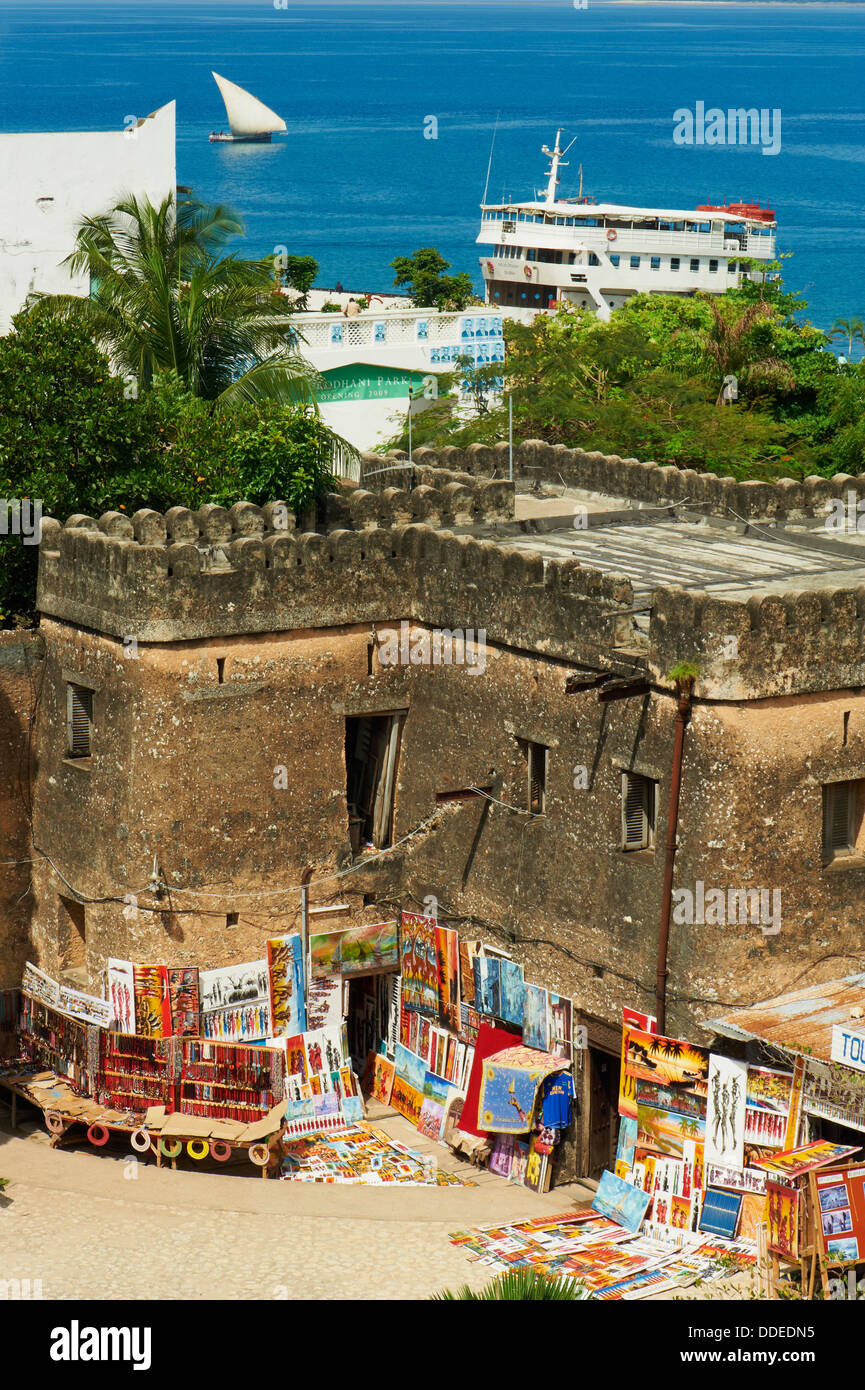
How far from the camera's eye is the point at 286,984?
29109 millimetres

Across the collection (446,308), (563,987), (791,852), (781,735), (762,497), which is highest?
(446,308)

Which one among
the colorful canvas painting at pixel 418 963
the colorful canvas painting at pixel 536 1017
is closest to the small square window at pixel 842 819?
the colorful canvas painting at pixel 536 1017

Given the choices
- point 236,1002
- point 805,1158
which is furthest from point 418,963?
point 805,1158

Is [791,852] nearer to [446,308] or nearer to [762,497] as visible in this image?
[762,497]

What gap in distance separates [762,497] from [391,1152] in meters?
11.9

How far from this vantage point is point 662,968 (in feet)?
82.2

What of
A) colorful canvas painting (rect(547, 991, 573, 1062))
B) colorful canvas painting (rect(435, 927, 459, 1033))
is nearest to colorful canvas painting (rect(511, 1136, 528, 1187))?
colorful canvas painting (rect(547, 991, 573, 1062))

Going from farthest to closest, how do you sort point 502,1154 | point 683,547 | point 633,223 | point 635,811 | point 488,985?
point 633,223 → point 683,547 → point 488,985 → point 502,1154 → point 635,811

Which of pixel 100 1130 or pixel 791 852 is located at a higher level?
A: pixel 791 852

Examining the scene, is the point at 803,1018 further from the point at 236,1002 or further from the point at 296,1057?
the point at 236,1002

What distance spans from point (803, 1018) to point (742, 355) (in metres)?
29.9

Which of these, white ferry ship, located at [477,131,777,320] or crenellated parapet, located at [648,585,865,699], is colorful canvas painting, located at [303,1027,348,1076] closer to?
crenellated parapet, located at [648,585,865,699]

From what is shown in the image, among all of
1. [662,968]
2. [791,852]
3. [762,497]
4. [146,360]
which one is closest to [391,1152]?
[662,968]

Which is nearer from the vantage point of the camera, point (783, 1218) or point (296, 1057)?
point (783, 1218)
